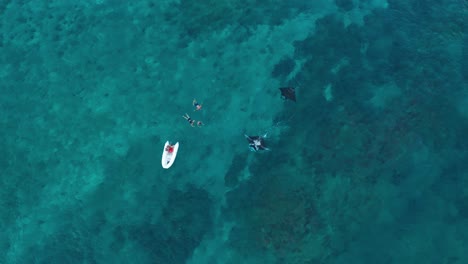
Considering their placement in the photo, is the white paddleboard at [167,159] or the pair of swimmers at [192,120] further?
the pair of swimmers at [192,120]

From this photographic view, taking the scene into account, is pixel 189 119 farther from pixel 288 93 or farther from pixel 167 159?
pixel 288 93

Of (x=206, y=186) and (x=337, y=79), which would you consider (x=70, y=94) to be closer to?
(x=206, y=186)

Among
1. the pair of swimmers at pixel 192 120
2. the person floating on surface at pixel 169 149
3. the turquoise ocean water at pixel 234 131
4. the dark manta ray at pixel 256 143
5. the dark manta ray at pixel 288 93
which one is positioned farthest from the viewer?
the dark manta ray at pixel 288 93

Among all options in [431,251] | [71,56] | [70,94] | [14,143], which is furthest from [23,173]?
[431,251]

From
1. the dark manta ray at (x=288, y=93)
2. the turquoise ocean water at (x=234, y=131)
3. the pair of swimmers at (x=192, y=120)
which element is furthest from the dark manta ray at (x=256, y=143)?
the dark manta ray at (x=288, y=93)

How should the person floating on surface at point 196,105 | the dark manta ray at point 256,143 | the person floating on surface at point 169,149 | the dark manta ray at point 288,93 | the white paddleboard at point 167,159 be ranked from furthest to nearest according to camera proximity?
1. the dark manta ray at point 288,93
2. the person floating on surface at point 196,105
3. the dark manta ray at point 256,143
4. the person floating on surface at point 169,149
5. the white paddleboard at point 167,159

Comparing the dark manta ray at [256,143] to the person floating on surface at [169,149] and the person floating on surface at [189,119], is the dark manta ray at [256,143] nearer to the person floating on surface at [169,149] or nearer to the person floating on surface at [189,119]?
the person floating on surface at [189,119]

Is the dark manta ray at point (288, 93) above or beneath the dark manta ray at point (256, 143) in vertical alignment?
above

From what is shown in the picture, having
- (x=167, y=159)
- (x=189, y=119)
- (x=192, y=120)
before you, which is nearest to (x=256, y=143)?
(x=192, y=120)
